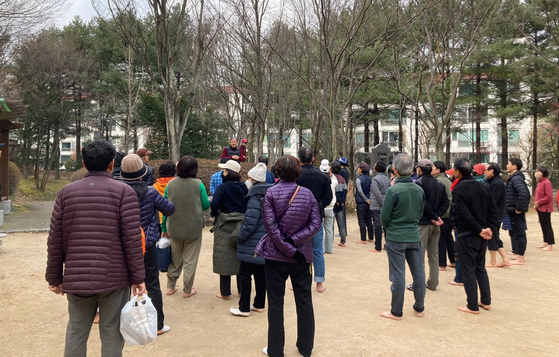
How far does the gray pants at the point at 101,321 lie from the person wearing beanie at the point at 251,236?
1643mm

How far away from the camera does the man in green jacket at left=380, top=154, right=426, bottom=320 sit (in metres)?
4.07

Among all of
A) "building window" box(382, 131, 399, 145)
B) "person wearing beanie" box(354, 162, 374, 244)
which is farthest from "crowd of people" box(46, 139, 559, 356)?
"building window" box(382, 131, 399, 145)

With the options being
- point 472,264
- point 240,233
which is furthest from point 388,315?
point 240,233

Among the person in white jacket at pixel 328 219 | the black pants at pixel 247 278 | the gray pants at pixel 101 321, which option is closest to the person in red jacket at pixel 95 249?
the gray pants at pixel 101 321

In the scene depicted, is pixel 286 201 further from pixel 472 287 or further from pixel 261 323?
pixel 472 287

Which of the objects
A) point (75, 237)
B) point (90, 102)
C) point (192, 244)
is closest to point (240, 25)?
point (192, 244)

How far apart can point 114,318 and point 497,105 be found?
24.9 meters

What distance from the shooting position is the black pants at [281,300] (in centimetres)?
316

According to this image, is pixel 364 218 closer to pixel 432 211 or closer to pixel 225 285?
pixel 432 211

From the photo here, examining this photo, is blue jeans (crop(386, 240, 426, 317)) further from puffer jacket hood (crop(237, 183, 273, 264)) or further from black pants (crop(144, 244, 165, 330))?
black pants (crop(144, 244, 165, 330))

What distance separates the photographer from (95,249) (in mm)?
2324

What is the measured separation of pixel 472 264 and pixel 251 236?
98.2 inches

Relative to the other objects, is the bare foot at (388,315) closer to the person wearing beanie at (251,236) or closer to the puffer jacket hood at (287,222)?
the person wearing beanie at (251,236)

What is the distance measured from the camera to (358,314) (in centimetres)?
430
